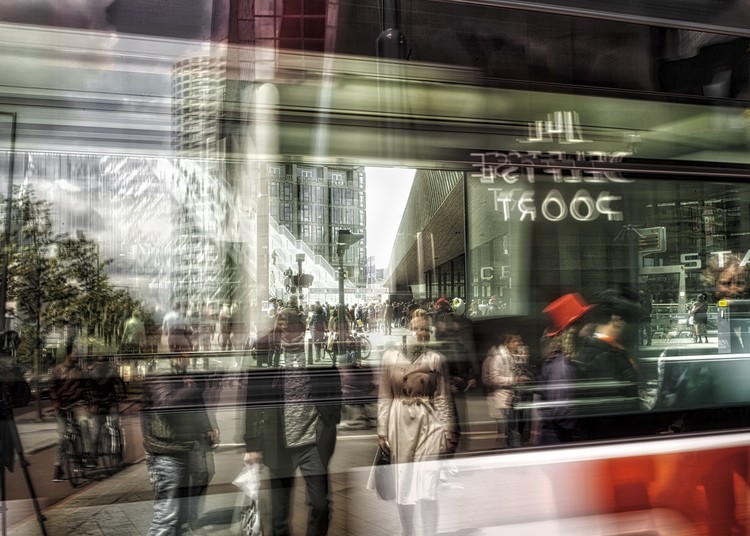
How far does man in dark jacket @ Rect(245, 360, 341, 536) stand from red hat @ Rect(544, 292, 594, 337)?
92cm

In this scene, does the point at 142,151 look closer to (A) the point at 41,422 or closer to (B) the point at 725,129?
(A) the point at 41,422

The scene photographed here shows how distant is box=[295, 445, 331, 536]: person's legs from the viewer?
2.44m

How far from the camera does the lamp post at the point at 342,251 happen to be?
2430 mm

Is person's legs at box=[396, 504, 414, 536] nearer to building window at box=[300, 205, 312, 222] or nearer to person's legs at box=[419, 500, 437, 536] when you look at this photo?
person's legs at box=[419, 500, 437, 536]

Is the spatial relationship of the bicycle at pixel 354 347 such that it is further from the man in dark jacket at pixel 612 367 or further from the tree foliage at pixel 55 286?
the man in dark jacket at pixel 612 367

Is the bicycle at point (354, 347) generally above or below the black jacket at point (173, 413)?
above

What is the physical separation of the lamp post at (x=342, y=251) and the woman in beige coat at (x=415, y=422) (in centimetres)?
21

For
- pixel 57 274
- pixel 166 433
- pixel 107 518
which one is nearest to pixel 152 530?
pixel 107 518

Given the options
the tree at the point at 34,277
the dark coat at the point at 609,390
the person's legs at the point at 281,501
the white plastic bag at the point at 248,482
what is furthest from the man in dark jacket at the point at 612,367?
the tree at the point at 34,277

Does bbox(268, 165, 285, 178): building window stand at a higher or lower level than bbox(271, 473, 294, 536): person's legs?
higher

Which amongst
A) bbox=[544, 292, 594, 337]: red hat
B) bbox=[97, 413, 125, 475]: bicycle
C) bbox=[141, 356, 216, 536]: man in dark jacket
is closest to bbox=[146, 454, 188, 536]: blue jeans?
bbox=[141, 356, 216, 536]: man in dark jacket

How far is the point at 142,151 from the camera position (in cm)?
241

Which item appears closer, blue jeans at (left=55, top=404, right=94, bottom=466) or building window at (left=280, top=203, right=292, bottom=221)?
blue jeans at (left=55, top=404, right=94, bottom=466)

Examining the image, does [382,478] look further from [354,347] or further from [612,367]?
[612,367]
